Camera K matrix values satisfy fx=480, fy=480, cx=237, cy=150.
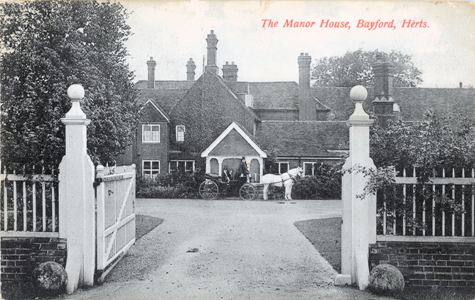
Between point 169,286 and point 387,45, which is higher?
point 387,45

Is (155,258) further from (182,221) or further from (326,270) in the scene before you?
(182,221)

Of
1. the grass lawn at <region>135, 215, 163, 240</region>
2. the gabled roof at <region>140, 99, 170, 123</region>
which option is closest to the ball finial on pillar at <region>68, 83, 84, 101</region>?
the grass lawn at <region>135, 215, 163, 240</region>

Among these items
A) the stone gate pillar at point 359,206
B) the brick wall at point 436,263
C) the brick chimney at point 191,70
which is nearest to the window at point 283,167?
the brick chimney at point 191,70

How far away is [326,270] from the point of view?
785cm

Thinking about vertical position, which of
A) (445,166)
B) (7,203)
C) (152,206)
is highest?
(445,166)

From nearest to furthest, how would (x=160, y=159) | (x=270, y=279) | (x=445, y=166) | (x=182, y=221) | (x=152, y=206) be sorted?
(x=445, y=166) → (x=270, y=279) → (x=182, y=221) → (x=152, y=206) → (x=160, y=159)

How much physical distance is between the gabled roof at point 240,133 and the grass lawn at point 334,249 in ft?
35.0

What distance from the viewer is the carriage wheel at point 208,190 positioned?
2170 centimetres

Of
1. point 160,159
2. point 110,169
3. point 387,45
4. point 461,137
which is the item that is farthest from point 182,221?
point 160,159

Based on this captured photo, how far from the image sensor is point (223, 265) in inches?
323

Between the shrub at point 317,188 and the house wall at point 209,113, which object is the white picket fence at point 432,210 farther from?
the house wall at point 209,113

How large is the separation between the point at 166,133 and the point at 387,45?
21.7 meters

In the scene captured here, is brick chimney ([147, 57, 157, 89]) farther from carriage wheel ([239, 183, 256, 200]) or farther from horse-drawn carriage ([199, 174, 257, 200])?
carriage wheel ([239, 183, 256, 200])

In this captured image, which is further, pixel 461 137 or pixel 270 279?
pixel 270 279
